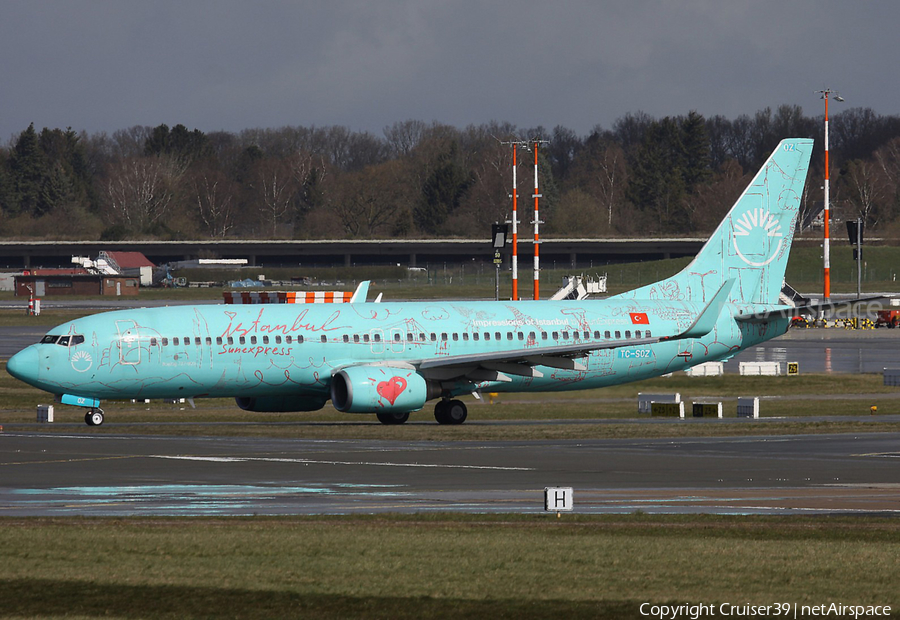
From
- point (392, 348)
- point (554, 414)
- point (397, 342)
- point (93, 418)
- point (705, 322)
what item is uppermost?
point (705, 322)

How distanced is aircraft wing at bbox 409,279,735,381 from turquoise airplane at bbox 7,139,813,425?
1.9 inches

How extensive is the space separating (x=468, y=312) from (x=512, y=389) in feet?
9.99

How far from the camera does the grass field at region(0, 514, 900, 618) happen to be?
1444 cm

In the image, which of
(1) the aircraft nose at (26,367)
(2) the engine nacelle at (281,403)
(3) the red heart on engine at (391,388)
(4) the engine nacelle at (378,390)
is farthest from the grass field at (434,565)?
(2) the engine nacelle at (281,403)

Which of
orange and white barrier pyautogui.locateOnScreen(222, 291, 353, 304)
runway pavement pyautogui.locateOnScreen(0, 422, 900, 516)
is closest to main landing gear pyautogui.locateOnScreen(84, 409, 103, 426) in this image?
runway pavement pyautogui.locateOnScreen(0, 422, 900, 516)

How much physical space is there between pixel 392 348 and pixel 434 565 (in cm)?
2688

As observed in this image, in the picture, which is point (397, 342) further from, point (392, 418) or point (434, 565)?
point (434, 565)

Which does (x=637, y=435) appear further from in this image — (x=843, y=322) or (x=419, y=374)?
(x=843, y=322)

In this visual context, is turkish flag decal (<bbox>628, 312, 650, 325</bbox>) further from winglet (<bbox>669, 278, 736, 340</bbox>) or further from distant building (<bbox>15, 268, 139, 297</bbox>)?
distant building (<bbox>15, 268, 139, 297</bbox>)

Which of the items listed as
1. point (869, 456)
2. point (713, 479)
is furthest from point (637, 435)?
point (713, 479)

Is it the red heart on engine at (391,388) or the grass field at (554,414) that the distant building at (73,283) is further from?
the red heart on engine at (391,388)

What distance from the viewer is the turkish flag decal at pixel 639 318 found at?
1799 inches

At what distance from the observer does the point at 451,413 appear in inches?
1698

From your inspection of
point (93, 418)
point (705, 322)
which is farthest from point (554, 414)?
point (93, 418)
